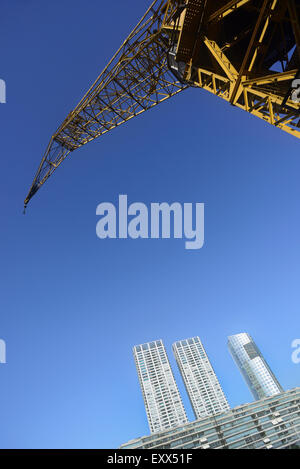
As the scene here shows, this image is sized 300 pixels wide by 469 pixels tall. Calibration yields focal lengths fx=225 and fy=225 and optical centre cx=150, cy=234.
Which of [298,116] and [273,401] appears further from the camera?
[273,401]

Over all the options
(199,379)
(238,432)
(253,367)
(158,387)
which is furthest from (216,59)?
(253,367)

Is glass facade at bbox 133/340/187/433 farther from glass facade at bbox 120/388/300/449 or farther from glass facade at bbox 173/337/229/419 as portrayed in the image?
glass facade at bbox 120/388/300/449

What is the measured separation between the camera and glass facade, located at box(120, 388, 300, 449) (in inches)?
1452

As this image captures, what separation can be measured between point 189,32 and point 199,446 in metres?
51.0

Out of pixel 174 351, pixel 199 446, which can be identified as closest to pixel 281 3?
pixel 199 446

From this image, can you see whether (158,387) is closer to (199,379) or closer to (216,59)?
(199,379)

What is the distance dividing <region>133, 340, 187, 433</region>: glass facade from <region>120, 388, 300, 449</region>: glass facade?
56.0 m

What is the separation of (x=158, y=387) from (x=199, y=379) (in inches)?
727

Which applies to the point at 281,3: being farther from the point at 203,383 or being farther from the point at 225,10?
the point at 203,383

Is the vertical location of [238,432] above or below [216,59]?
below

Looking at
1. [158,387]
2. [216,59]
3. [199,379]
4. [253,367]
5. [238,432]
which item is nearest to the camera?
[216,59]

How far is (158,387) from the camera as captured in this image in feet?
314

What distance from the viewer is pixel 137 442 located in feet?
122

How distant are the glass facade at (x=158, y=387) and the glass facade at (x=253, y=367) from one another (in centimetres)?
5026
